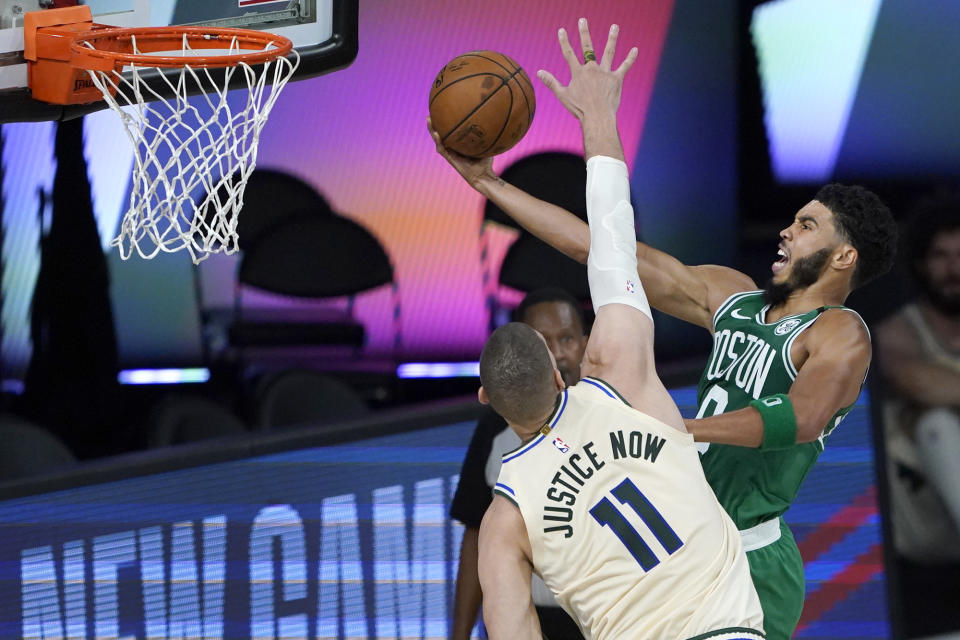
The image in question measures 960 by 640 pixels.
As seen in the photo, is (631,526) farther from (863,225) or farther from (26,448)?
(26,448)

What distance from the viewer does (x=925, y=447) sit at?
5.98 metres

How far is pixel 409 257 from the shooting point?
6.22 metres

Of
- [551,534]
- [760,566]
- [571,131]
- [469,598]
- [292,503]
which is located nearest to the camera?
[551,534]

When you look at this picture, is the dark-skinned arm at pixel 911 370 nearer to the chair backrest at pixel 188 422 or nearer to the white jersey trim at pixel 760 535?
the white jersey trim at pixel 760 535

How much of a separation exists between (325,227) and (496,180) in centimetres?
294

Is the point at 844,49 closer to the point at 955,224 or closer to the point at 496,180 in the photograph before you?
the point at 955,224

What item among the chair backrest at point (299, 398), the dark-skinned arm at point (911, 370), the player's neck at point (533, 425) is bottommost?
the chair backrest at point (299, 398)

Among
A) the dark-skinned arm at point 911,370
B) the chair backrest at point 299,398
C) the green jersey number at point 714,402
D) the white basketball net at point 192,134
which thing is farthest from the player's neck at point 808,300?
the chair backrest at point 299,398

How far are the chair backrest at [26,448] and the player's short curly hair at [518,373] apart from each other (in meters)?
A: 3.83

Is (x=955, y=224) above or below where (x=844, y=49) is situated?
below

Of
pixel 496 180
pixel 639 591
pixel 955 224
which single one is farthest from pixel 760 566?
pixel 955 224

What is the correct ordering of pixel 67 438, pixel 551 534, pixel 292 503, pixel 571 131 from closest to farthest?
pixel 551 534 → pixel 292 503 → pixel 67 438 → pixel 571 131

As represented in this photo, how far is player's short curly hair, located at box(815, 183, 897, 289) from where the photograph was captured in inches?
129

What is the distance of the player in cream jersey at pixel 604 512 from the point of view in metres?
2.46
